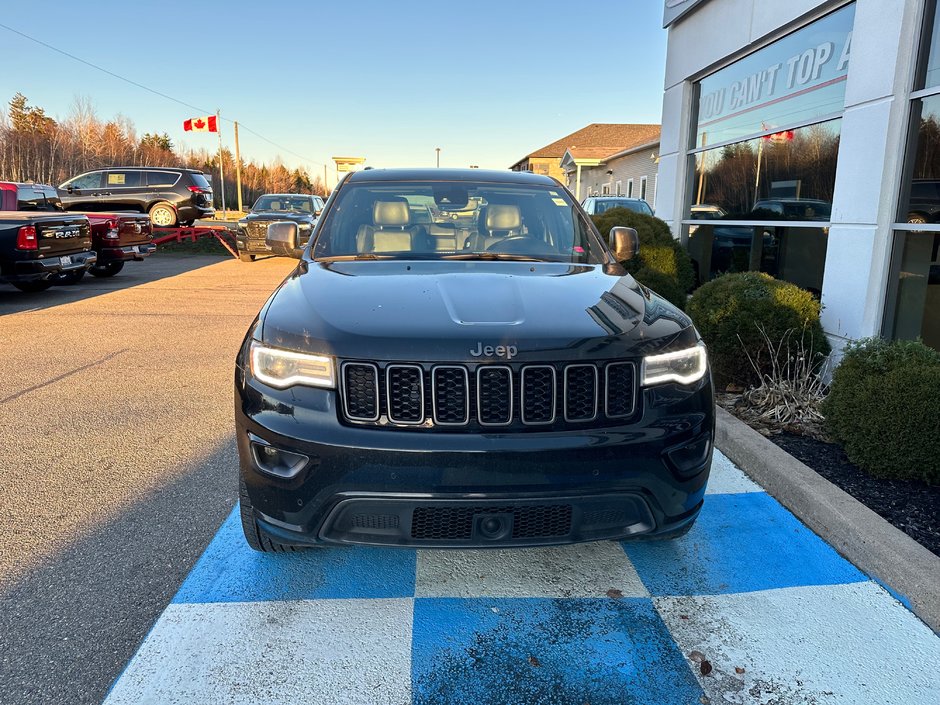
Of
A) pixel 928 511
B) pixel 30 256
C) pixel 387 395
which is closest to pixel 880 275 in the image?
pixel 928 511

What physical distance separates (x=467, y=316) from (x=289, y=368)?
65cm

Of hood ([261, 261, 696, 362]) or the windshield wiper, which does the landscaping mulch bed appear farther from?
the windshield wiper

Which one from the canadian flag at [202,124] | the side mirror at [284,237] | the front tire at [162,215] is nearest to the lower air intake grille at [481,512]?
the side mirror at [284,237]

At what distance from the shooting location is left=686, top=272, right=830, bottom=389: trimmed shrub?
4.95 meters

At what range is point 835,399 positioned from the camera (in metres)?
3.85

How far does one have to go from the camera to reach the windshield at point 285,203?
18438 millimetres

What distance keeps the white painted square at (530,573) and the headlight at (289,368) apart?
3.27 feet

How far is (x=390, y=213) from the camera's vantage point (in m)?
3.79

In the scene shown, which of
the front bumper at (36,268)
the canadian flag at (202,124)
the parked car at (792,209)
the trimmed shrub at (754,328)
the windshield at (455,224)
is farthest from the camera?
the canadian flag at (202,124)

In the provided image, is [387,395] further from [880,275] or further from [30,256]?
[30,256]

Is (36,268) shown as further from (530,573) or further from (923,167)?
(923,167)

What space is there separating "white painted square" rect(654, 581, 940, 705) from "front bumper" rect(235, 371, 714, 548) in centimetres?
48

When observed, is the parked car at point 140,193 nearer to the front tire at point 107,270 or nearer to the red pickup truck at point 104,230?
the front tire at point 107,270

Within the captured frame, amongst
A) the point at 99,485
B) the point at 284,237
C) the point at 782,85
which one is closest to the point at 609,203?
the point at 782,85
